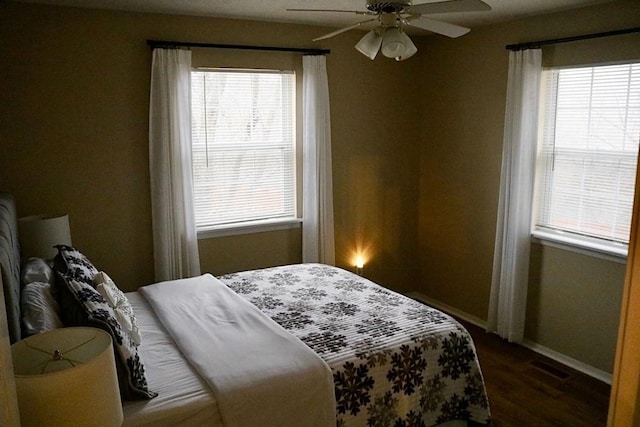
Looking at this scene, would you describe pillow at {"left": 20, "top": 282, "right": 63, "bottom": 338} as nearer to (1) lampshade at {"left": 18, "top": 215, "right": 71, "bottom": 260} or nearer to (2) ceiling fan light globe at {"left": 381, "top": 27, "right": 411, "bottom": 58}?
(1) lampshade at {"left": 18, "top": 215, "right": 71, "bottom": 260}

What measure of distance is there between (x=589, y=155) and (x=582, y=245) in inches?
25.7

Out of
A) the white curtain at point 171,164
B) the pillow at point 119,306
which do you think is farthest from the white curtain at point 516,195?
the pillow at point 119,306

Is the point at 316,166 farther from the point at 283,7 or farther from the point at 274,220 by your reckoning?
the point at 283,7

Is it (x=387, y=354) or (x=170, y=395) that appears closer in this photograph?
(x=170, y=395)

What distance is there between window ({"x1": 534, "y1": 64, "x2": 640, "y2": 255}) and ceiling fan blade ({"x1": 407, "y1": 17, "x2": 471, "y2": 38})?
1524 mm

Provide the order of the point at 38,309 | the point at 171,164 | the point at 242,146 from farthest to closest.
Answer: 1. the point at 242,146
2. the point at 171,164
3. the point at 38,309

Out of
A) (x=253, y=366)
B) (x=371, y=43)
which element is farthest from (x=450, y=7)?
(x=253, y=366)

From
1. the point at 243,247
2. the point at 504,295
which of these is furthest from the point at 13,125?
the point at 504,295

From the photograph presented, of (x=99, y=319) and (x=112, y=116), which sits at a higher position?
(x=112, y=116)

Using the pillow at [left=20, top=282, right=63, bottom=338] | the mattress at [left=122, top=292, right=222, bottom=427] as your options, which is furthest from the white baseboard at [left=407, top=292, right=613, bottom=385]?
the pillow at [left=20, top=282, right=63, bottom=338]

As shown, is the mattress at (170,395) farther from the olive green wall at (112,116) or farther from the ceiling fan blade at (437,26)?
the ceiling fan blade at (437,26)

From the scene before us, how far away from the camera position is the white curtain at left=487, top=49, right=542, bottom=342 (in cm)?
383

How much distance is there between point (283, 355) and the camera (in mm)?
2412

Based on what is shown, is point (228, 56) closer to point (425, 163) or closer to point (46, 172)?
point (46, 172)
